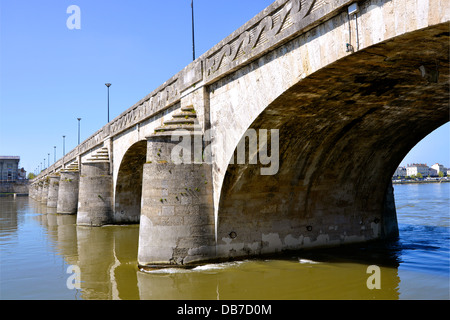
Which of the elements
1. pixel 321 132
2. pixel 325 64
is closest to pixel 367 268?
pixel 321 132

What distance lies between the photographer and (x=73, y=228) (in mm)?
22828

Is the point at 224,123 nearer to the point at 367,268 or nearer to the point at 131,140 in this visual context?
the point at 367,268

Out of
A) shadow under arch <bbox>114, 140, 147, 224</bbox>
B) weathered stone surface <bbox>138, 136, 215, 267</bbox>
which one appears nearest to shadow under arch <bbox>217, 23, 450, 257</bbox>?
weathered stone surface <bbox>138, 136, 215, 267</bbox>

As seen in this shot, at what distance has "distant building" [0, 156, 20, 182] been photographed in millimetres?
110250

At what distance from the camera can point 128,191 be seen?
23766 mm

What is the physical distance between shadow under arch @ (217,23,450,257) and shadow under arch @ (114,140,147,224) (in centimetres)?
1143

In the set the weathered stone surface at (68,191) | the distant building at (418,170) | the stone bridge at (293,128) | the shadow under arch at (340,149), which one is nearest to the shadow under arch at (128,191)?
the stone bridge at (293,128)

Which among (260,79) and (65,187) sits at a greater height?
(260,79)

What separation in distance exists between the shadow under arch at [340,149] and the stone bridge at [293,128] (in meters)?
0.04

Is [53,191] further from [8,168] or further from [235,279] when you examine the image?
[8,168]

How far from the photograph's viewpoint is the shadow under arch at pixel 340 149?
7852 mm

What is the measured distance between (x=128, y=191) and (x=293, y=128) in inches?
599

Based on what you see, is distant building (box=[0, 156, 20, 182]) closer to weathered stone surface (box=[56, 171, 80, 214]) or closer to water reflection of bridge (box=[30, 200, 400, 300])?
weathered stone surface (box=[56, 171, 80, 214])

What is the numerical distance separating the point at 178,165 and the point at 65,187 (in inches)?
883
